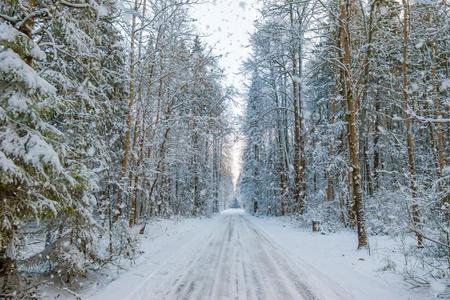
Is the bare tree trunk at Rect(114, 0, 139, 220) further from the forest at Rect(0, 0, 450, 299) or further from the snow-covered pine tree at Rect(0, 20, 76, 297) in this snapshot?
the snow-covered pine tree at Rect(0, 20, 76, 297)

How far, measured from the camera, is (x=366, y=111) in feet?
64.3

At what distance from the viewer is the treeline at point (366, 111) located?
8117mm

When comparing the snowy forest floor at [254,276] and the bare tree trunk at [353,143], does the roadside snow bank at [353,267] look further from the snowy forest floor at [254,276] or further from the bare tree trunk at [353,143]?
the bare tree trunk at [353,143]

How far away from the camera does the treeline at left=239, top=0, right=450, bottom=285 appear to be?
8117mm

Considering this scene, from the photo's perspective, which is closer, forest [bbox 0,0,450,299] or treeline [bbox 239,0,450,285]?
forest [bbox 0,0,450,299]

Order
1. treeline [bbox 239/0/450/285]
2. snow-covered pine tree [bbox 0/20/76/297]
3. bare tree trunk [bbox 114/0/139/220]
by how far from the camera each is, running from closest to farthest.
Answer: snow-covered pine tree [bbox 0/20/76/297]
treeline [bbox 239/0/450/285]
bare tree trunk [bbox 114/0/139/220]

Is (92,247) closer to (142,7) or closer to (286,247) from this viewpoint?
(286,247)

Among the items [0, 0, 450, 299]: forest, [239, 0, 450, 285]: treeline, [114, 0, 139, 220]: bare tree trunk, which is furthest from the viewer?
[114, 0, 139, 220]: bare tree trunk

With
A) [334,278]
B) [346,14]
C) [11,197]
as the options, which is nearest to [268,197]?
[346,14]

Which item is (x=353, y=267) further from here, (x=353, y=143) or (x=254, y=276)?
(x=353, y=143)

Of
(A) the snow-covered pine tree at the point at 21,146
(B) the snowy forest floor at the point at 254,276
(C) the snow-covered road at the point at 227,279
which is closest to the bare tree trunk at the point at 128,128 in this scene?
(B) the snowy forest floor at the point at 254,276

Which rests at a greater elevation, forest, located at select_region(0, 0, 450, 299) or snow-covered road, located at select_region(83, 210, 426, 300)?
forest, located at select_region(0, 0, 450, 299)

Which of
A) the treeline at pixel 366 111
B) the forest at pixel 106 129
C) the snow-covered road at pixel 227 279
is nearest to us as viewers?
the forest at pixel 106 129

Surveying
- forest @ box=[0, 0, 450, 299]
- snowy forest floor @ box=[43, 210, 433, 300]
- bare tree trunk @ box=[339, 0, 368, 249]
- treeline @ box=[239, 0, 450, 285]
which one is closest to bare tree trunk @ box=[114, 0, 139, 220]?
forest @ box=[0, 0, 450, 299]
